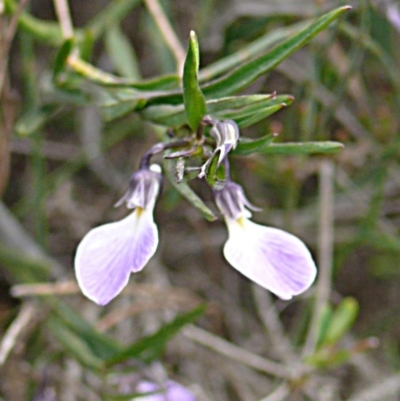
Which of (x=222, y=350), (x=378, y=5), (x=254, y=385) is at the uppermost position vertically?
(x=378, y=5)

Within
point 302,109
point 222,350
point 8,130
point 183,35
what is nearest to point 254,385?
point 222,350

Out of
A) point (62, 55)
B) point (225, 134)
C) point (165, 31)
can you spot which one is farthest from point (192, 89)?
point (165, 31)

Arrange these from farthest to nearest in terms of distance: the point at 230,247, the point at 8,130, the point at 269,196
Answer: the point at 269,196 → the point at 8,130 → the point at 230,247

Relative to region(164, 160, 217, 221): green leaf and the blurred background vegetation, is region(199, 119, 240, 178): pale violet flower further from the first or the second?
the blurred background vegetation

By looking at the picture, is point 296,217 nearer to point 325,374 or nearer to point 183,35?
point 325,374

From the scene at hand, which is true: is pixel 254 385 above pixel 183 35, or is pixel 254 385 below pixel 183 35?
below

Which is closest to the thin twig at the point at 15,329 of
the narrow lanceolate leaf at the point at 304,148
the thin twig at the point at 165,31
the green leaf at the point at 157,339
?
the green leaf at the point at 157,339

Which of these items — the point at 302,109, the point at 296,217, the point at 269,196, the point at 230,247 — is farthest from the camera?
the point at 269,196

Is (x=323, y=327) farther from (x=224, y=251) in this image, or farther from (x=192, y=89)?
(x=192, y=89)
